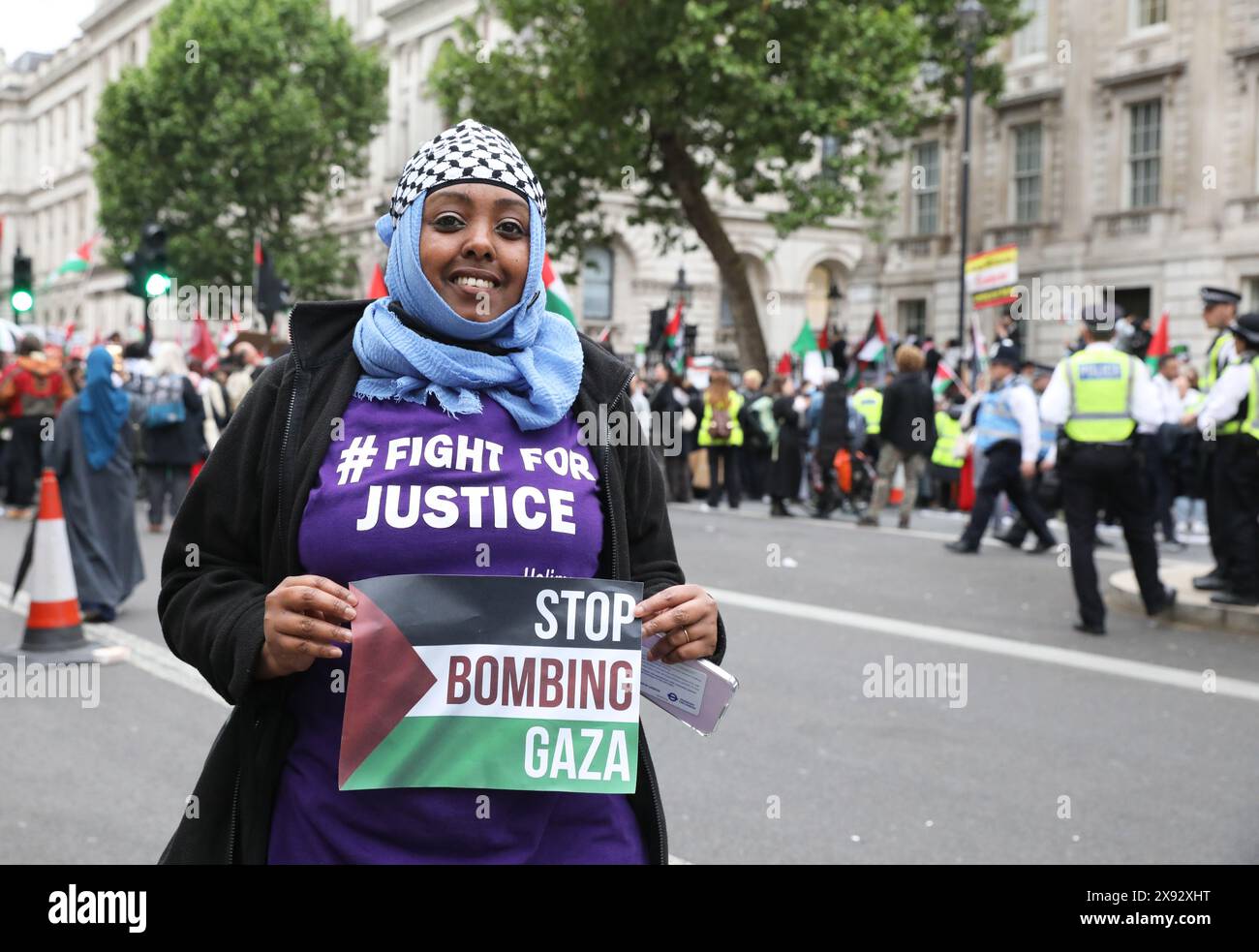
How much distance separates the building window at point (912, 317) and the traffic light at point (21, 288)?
21.9 meters

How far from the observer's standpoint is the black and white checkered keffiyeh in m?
2.29

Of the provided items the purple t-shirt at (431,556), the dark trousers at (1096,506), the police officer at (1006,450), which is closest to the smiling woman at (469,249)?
the purple t-shirt at (431,556)

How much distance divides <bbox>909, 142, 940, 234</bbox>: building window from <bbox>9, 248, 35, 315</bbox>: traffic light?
21837 millimetres

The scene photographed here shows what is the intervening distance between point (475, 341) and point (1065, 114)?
32.6 m

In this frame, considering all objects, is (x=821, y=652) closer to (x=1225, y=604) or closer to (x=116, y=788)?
(x=1225, y=604)

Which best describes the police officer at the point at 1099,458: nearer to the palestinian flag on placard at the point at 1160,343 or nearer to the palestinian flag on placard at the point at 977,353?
the palestinian flag on placard at the point at 1160,343

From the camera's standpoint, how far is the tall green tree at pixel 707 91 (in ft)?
81.5

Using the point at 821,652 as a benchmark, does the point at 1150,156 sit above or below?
above

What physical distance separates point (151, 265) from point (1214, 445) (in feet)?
41.0

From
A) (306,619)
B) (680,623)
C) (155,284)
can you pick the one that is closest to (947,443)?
(155,284)

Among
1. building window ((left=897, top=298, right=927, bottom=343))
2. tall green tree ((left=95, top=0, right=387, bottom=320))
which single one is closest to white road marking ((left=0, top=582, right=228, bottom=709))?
building window ((left=897, top=298, right=927, bottom=343))

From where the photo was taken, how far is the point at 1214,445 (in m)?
9.74

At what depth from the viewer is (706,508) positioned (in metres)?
18.0
